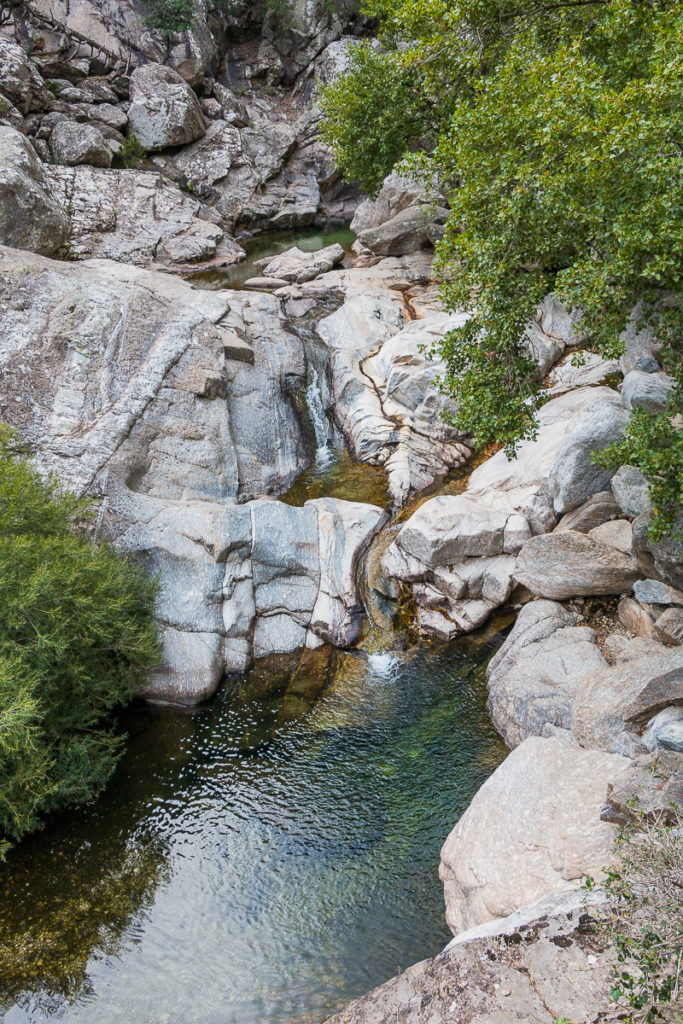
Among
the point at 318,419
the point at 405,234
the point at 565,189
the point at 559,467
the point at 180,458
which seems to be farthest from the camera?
the point at 405,234

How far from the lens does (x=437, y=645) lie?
1384 cm

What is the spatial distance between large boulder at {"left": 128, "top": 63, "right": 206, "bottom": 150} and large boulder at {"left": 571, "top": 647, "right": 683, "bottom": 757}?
39.6 m

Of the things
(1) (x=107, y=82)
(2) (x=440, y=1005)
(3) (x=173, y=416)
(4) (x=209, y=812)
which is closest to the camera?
(2) (x=440, y=1005)

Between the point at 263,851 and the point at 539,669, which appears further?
the point at 539,669

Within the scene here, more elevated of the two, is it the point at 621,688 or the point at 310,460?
the point at 621,688

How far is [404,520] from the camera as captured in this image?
16047mm

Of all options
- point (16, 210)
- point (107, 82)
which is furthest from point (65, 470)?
point (107, 82)

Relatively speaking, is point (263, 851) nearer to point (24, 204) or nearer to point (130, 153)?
point (24, 204)

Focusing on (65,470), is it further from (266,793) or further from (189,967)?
(189,967)

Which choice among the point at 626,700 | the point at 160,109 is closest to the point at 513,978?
the point at 626,700

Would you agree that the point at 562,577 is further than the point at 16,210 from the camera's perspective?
No

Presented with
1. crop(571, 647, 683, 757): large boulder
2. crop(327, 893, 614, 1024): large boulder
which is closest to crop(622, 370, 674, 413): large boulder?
crop(571, 647, 683, 757): large boulder

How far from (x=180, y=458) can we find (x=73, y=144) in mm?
26311

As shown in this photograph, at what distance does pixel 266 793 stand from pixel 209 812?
3.27 ft
